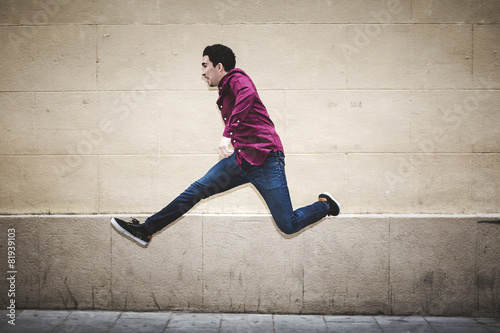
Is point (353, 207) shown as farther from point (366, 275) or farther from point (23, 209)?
point (23, 209)

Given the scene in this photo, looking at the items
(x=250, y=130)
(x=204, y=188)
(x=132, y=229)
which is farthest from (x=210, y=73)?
(x=132, y=229)

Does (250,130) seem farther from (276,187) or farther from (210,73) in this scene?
(210,73)

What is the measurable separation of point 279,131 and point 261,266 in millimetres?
1299

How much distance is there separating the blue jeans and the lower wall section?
21.1 inches

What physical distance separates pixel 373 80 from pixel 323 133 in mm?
698

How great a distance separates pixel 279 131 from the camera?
3865 millimetres

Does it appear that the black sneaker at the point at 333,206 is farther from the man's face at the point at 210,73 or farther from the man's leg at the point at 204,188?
the man's face at the point at 210,73

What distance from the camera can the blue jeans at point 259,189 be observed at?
318cm

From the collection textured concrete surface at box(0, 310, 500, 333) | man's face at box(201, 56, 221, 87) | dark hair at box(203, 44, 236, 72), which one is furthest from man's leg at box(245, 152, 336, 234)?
textured concrete surface at box(0, 310, 500, 333)

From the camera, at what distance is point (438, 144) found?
12.7 ft

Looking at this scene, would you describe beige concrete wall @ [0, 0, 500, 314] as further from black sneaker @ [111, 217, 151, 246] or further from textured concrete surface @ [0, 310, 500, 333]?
black sneaker @ [111, 217, 151, 246]

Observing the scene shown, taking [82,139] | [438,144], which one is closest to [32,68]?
[82,139]

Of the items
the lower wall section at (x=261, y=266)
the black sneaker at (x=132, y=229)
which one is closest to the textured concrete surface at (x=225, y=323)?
the lower wall section at (x=261, y=266)

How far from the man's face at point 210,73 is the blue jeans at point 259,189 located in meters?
0.66
